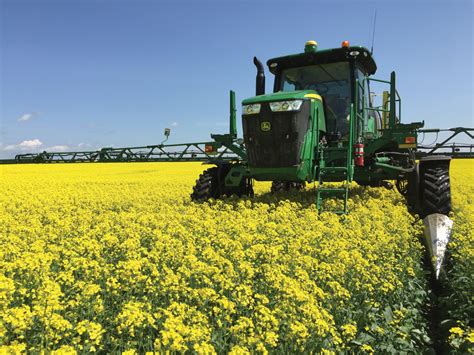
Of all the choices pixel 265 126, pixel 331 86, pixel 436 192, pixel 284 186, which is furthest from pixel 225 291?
pixel 284 186

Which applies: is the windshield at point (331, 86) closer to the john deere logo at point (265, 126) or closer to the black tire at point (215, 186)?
the john deere logo at point (265, 126)

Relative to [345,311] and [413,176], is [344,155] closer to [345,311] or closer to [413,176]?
[413,176]

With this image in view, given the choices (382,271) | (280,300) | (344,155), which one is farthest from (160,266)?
(344,155)

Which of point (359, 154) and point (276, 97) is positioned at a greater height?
point (276, 97)

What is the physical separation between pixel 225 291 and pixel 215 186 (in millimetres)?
5279

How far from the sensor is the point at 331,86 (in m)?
8.20

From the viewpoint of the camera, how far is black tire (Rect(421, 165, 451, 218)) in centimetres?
685

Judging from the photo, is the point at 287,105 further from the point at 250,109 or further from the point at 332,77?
the point at 332,77

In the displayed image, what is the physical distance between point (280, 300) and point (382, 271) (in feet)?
4.71

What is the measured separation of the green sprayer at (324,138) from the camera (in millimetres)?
7207

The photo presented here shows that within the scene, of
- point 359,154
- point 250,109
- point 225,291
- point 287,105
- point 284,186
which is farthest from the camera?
point 284,186

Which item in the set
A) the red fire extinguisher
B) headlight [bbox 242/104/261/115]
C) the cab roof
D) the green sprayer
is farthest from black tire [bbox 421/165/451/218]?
headlight [bbox 242/104/261/115]

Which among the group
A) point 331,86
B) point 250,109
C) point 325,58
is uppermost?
point 325,58

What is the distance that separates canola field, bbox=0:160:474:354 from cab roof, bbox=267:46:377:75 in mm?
3367
